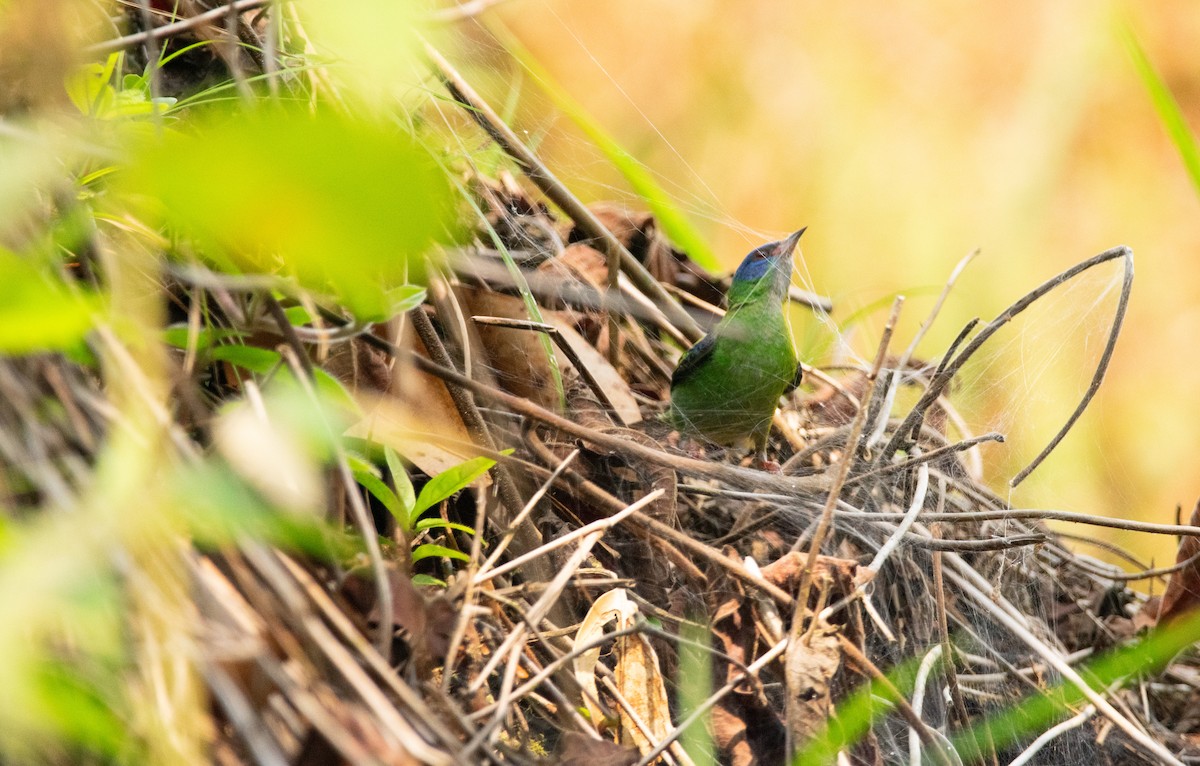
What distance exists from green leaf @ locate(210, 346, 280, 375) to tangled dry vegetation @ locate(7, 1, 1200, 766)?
4 cm

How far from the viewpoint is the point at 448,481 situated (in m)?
1.62

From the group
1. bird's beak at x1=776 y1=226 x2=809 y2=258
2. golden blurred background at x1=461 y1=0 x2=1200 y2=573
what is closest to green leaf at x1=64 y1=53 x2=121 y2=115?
bird's beak at x1=776 y1=226 x2=809 y2=258

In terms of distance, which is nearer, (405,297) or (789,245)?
(405,297)

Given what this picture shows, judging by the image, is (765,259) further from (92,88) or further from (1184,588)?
(92,88)

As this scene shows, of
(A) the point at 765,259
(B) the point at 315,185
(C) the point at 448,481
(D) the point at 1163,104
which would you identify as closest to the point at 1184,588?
(D) the point at 1163,104

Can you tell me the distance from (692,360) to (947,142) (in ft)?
11.9

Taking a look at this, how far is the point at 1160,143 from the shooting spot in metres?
5.86

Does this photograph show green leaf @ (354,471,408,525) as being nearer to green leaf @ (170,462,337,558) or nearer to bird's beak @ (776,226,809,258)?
green leaf @ (170,462,337,558)

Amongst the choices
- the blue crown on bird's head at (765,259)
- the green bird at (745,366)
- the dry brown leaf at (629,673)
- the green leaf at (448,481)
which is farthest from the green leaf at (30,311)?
the blue crown on bird's head at (765,259)

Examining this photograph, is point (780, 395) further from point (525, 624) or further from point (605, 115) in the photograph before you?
point (605, 115)

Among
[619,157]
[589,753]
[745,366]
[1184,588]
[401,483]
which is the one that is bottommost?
[1184,588]

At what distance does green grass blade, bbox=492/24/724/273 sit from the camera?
7.66ft

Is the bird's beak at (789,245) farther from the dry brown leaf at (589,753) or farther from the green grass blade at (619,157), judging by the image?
the dry brown leaf at (589,753)

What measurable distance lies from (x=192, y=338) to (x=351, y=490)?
1.10ft
